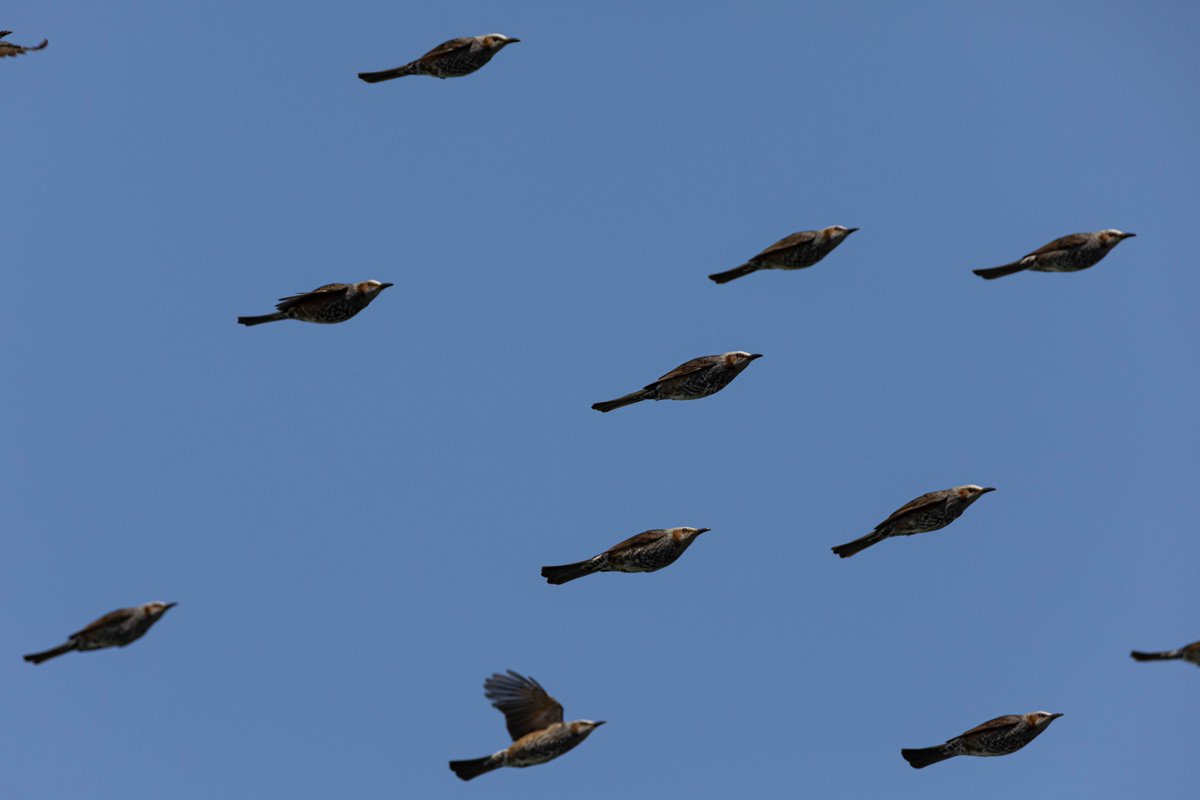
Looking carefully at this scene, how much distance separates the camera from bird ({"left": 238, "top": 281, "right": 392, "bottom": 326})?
3541cm

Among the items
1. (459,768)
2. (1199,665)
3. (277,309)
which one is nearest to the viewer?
(1199,665)


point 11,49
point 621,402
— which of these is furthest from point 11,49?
point 621,402

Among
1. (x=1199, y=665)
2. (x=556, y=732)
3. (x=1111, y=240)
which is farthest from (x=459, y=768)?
(x=1111, y=240)

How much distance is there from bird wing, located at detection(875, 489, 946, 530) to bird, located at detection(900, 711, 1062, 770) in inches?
190

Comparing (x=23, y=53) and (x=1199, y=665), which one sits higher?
(x=23, y=53)

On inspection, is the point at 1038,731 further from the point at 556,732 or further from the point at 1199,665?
the point at 556,732

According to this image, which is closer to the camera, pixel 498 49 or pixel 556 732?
pixel 556 732

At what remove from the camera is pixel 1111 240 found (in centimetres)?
3603

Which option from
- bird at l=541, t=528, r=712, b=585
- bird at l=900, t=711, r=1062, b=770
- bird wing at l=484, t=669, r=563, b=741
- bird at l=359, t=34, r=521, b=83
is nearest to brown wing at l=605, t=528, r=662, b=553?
bird at l=541, t=528, r=712, b=585

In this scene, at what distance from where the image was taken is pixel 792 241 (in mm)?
34719

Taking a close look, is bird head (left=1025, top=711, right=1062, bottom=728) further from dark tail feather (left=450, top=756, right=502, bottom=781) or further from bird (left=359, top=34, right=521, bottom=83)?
bird (left=359, top=34, right=521, bottom=83)

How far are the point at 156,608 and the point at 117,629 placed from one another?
83cm

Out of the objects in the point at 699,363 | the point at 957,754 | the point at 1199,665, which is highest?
the point at 699,363

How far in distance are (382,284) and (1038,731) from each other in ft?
Result: 56.5
